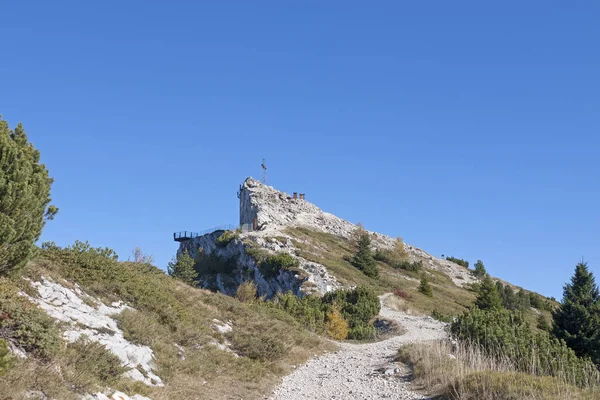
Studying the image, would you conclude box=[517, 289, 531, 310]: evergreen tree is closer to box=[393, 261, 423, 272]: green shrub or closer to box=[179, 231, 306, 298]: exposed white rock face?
box=[393, 261, 423, 272]: green shrub

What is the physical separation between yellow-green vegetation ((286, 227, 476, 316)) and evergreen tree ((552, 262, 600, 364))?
620 inches

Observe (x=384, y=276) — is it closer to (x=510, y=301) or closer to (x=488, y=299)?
(x=488, y=299)

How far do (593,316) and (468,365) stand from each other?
1773cm

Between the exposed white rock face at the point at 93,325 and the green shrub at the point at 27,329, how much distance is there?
950 millimetres

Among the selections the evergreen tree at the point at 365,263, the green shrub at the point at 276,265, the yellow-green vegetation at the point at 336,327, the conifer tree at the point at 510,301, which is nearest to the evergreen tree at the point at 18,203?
the yellow-green vegetation at the point at 336,327

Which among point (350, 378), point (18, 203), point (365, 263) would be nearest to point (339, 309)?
point (350, 378)

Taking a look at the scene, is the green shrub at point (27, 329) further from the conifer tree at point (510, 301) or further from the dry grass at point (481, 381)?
the conifer tree at point (510, 301)

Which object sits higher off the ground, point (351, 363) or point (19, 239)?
point (19, 239)

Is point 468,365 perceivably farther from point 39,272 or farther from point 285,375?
point 39,272

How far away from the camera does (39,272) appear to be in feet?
39.7

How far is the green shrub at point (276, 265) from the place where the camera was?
48713 millimetres

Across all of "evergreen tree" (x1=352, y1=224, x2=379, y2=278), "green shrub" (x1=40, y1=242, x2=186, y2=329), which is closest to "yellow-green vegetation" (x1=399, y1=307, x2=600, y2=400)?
"green shrub" (x1=40, y1=242, x2=186, y2=329)

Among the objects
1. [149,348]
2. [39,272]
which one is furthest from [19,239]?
[149,348]

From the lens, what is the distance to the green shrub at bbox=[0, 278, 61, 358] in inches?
316
